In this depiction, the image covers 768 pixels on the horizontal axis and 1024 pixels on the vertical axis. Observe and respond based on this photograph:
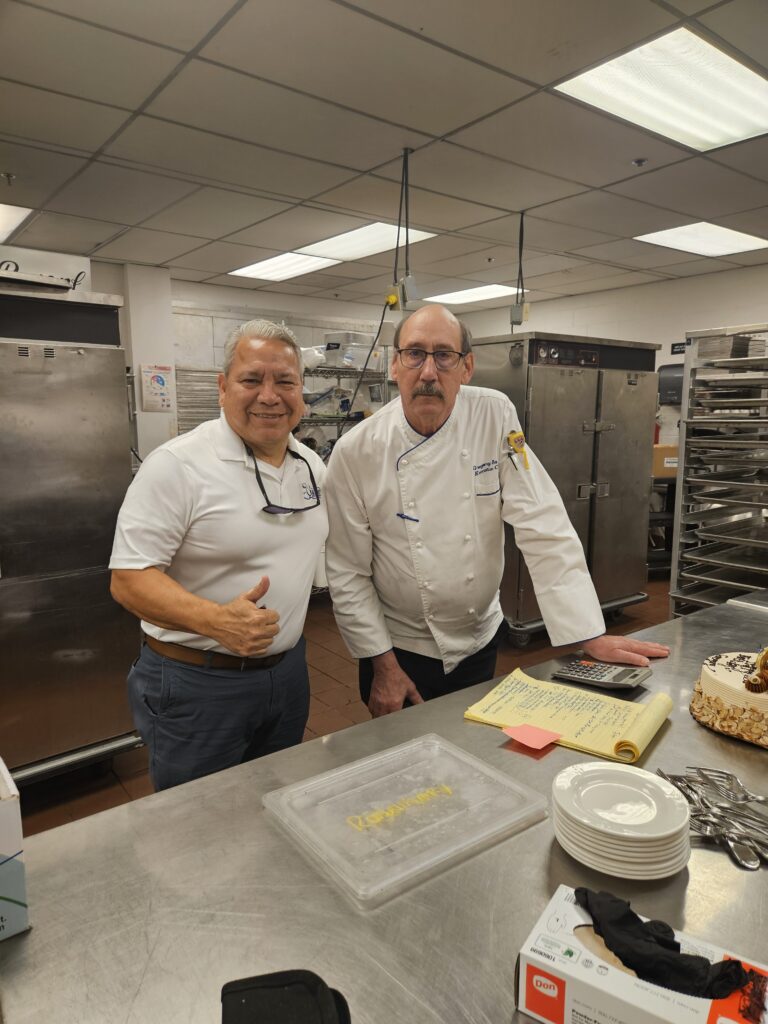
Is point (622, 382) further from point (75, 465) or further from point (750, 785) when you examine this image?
point (750, 785)

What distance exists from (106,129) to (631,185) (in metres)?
3.22

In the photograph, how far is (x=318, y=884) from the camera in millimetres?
855

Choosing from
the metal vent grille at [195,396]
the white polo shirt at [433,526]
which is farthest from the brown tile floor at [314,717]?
the metal vent grille at [195,396]

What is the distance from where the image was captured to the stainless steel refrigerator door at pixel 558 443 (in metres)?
4.20

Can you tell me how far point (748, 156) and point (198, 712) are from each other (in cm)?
433

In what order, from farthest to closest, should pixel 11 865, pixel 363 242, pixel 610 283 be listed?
1. pixel 610 283
2. pixel 363 242
3. pixel 11 865

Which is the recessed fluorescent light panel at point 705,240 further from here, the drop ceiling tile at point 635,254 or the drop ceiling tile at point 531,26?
the drop ceiling tile at point 531,26

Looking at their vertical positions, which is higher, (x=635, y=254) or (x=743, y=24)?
(x=743, y=24)

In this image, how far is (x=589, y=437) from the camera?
178 inches

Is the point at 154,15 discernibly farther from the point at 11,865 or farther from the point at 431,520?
the point at 11,865

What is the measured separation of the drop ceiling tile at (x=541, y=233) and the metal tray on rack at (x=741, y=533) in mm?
3059

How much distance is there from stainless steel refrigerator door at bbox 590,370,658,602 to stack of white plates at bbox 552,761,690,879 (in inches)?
152

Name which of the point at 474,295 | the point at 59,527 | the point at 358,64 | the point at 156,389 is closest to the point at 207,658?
the point at 59,527

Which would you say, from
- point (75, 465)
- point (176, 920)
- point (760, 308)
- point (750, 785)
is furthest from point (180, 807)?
point (760, 308)
